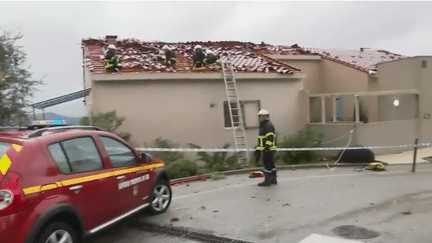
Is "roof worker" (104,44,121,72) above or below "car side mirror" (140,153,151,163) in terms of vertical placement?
above

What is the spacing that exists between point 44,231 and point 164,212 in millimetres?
2939

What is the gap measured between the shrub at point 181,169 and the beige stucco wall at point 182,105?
2.33 meters

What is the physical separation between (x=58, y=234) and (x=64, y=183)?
0.53 metres

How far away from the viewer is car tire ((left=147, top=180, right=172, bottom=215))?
632 cm

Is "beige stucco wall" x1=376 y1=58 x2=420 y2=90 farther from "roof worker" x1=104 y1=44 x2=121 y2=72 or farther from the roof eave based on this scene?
→ "roof worker" x1=104 y1=44 x2=121 y2=72

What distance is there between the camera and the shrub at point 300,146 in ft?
41.4

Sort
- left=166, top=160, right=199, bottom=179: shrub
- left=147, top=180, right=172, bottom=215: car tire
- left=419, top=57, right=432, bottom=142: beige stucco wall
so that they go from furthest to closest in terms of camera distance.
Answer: left=419, top=57, right=432, bottom=142: beige stucco wall → left=166, top=160, right=199, bottom=179: shrub → left=147, top=180, right=172, bottom=215: car tire

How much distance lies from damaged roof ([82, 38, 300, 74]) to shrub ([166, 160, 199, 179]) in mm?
3752

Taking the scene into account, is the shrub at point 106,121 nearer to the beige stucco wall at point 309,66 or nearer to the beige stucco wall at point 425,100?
the beige stucco wall at point 309,66

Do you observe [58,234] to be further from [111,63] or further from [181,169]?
[111,63]

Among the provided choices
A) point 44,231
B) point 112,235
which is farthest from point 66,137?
point 112,235

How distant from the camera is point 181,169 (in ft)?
33.3

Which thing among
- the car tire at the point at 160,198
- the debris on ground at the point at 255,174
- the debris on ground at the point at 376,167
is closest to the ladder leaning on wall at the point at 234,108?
the debris on ground at the point at 255,174

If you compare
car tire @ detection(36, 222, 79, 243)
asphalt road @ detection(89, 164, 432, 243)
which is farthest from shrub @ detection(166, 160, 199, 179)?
car tire @ detection(36, 222, 79, 243)
